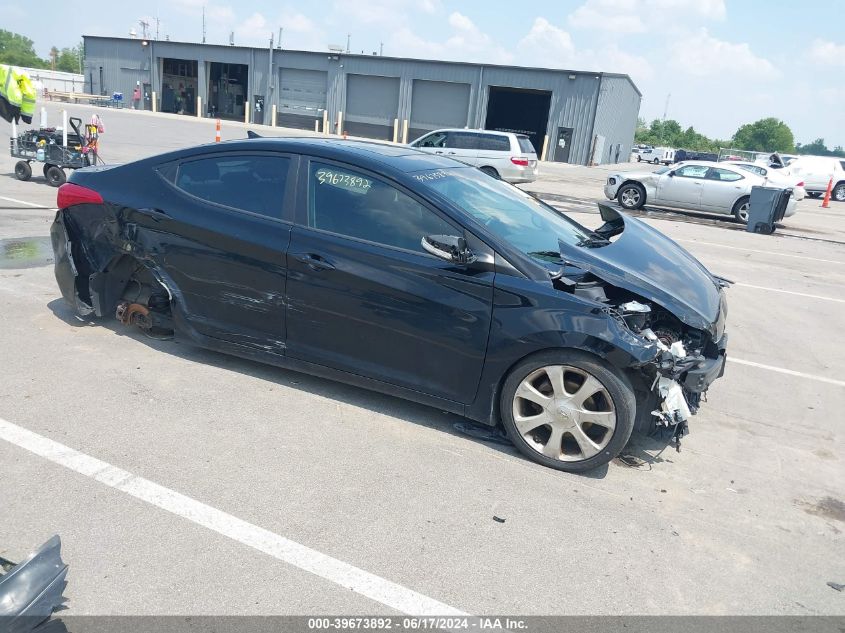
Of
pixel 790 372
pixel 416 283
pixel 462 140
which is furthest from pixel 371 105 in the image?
pixel 416 283

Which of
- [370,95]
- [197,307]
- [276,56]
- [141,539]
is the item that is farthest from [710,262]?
[276,56]

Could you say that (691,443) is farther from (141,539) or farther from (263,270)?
(141,539)

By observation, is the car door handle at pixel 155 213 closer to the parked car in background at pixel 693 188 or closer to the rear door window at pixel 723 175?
the parked car in background at pixel 693 188

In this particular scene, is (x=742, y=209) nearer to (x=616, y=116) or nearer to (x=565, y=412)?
(x=565, y=412)

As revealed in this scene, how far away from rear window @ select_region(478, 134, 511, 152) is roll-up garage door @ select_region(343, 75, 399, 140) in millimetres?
25402

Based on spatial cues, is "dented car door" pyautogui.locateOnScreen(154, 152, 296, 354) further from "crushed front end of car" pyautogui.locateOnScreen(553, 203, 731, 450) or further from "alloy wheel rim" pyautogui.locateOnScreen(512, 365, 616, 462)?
"crushed front end of car" pyautogui.locateOnScreen(553, 203, 731, 450)

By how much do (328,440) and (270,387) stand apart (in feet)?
2.84

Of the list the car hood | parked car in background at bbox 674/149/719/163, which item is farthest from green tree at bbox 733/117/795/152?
the car hood

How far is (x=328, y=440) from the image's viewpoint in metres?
4.04

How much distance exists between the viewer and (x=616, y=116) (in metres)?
47.0

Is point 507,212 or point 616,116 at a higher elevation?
point 616,116

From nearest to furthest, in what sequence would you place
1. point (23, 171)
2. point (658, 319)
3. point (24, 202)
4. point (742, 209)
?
point (658, 319) < point (24, 202) < point (23, 171) < point (742, 209)

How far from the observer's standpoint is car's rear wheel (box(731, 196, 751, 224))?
1750 centimetres

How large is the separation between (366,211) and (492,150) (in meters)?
17.5
